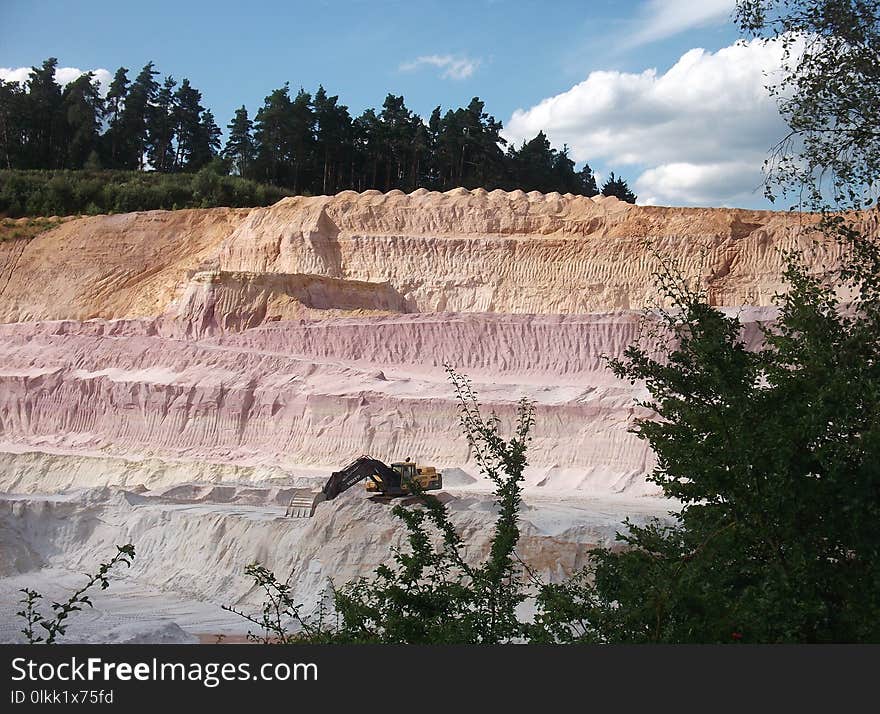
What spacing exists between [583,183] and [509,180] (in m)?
12.8

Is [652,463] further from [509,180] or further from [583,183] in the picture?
[583,183]

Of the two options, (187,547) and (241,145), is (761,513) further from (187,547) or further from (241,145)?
(241,145)

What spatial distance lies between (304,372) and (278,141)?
34809mm

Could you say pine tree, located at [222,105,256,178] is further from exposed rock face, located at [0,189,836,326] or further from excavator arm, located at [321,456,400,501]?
excavator arm, located at [321,456,400,501]

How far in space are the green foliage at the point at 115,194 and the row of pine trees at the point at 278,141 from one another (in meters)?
6.86

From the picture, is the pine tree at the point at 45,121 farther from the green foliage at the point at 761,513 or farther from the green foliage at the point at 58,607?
the green foliage at the point at 761,513

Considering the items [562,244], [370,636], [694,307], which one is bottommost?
[370,636]

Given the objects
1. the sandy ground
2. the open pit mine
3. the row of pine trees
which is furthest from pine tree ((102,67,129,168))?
the sandy ground

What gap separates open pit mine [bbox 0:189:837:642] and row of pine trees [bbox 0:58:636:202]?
18551 mm

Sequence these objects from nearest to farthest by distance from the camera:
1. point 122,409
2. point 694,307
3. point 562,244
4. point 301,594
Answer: point 694,307 < point 301,594 < point 122,409 < point 562,244

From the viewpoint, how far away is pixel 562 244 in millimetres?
35188

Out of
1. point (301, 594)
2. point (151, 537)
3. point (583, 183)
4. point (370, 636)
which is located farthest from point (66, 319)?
point (583, 183)

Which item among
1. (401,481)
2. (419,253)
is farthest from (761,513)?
(419,253)

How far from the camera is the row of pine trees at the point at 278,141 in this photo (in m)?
60.6
